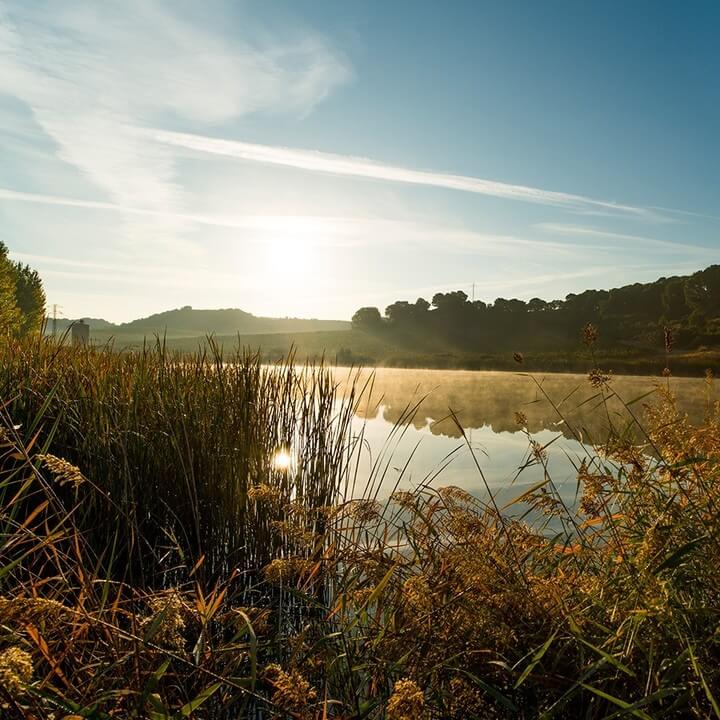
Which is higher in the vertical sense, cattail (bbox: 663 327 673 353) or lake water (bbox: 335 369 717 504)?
cattail (bbox: 663 327 673 353)

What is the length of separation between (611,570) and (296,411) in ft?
8.25

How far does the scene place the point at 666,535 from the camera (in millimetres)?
1719

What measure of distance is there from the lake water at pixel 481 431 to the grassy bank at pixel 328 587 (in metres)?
0.33

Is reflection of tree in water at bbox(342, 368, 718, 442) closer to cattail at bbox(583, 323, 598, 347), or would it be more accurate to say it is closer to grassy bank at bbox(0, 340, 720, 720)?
grassy bank at bbox(0, 340, 720, 720)

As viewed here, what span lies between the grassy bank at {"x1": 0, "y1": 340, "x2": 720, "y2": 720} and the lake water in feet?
1.08

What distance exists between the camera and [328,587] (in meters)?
3.52

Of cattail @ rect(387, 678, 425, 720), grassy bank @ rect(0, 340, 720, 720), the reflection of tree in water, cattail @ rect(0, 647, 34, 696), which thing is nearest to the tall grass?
grassy bank @ rect(0, 340, 720, 720)

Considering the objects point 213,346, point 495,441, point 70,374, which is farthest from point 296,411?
point 495,441

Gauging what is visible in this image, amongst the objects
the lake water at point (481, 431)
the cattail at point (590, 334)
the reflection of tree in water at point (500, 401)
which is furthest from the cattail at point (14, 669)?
the reflection of tree in water at point (500, 401)

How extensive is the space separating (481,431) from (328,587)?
965 cm

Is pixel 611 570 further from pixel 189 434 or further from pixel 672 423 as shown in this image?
pixel 189 434

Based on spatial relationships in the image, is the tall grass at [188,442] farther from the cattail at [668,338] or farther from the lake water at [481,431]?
the cattail at [668,338]

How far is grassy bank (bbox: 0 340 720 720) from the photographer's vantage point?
1.58 metres

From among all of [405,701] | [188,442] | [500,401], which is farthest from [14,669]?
[500,401]
